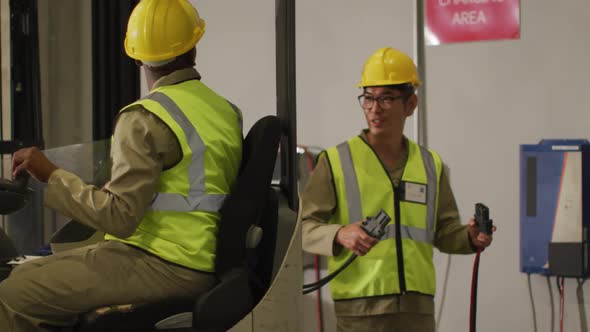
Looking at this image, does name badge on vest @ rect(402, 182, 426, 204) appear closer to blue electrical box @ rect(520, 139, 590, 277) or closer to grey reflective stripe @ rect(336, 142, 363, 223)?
grey reflective stripe @ rect(336, 142, 363, 223)

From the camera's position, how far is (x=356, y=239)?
2.27m

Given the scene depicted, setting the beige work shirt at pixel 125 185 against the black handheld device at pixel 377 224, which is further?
the black handheld device at pixel 377 224

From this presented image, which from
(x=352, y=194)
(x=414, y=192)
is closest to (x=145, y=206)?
(x=352, y=194)

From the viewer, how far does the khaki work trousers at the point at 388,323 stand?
7.77 ft

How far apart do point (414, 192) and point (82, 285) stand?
4.32 feet

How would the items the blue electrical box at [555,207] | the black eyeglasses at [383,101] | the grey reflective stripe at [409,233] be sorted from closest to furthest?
1. the grey reflective stripe at [409,233]
2. the black eyeglasses at [383,101]
3. the blue electrical box at [555,207]

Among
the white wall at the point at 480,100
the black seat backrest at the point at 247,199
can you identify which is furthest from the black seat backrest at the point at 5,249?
the white wall at the point at 480,100

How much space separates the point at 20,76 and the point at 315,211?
1.11 meters

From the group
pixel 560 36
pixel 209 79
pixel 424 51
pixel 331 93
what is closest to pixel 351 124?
pixel 331 93

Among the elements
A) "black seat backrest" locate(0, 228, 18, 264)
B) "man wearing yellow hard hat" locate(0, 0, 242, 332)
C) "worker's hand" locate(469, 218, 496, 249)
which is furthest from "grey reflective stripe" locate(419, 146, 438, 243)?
"black seat backrest" locate(0, 228, 18, 264)

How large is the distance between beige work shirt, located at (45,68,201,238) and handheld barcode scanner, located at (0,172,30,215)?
51 millimetres

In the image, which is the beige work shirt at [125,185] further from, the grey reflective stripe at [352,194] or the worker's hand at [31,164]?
the grey reflective stripe at [352,194]

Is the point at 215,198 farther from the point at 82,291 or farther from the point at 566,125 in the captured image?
the point at 566,125

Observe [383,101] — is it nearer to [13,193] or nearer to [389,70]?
[389,70]
